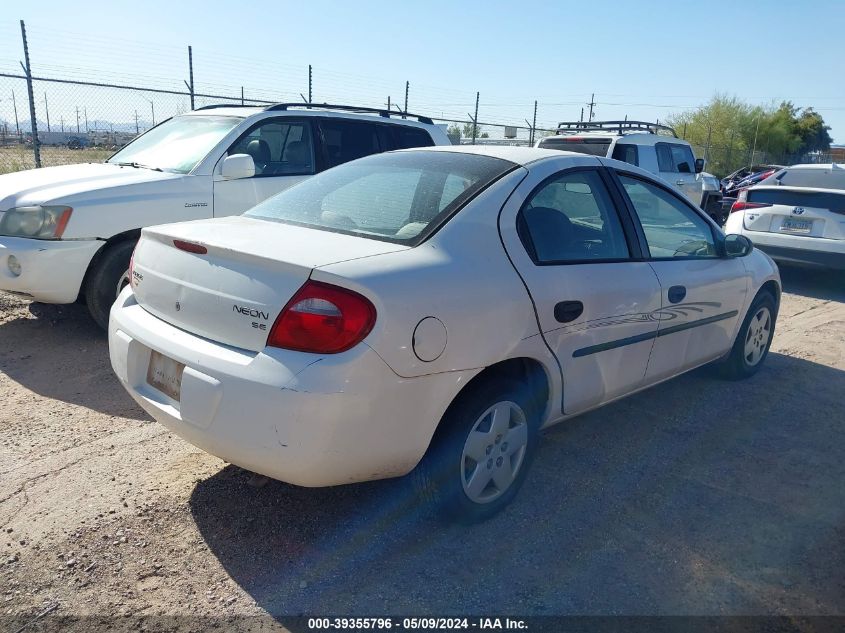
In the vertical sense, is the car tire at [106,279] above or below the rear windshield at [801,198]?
below

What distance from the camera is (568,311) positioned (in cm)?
321

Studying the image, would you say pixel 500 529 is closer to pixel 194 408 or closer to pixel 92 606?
pixel 194 408

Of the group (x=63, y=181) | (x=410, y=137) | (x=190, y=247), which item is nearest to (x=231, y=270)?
(x=190, y=247)

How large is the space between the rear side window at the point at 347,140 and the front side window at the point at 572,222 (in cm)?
356

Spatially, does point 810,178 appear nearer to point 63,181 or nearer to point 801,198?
point 801,198

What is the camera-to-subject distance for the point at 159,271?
10.1 ft

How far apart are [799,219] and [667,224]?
18.7 feet

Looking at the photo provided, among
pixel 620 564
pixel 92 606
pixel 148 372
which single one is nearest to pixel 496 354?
pixel 620 564

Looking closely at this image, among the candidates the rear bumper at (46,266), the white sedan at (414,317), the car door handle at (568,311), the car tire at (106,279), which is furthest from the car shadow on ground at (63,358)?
the car door handle at (568,311)

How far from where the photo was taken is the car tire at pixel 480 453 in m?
2.89

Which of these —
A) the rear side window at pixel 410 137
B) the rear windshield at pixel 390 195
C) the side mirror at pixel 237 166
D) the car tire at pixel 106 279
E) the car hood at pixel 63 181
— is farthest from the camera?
the rear side window at pixel 410 137

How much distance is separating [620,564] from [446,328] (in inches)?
48.6

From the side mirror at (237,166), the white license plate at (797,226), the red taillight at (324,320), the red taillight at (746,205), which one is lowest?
the white license plate at (797,226)

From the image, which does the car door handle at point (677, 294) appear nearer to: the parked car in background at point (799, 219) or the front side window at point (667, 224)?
the front side window at point (667, 224)
